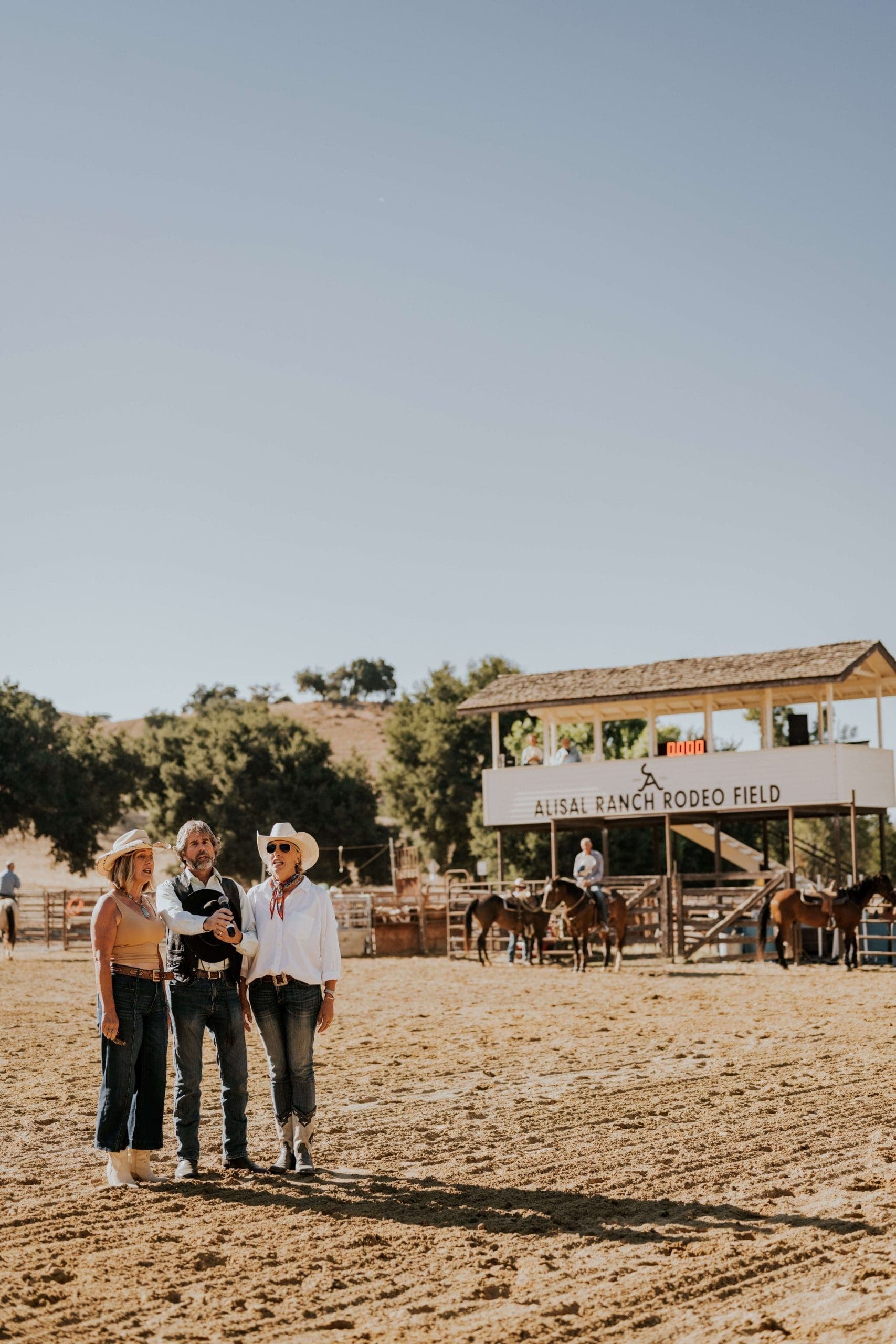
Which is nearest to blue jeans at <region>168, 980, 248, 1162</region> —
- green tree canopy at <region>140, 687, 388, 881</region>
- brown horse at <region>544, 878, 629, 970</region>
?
brown horse at <region>544, 878, 629, 970</region>

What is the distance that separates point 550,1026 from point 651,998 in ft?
12.7

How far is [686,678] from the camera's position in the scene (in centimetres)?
3078

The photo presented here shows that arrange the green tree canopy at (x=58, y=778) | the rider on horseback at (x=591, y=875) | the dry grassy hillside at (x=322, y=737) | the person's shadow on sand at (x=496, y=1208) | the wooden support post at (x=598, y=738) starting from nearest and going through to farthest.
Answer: the person's shadow on sand at (x=496, y=1208) → the rider on horseback at (x=591, y=875) → the wooden support post at (x=598, y=738) → the green tree canopy at (x=58, y=778) → the dry grassy hillside at (x=322, y=737)

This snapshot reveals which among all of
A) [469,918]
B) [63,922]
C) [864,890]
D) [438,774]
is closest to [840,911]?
[864,890]

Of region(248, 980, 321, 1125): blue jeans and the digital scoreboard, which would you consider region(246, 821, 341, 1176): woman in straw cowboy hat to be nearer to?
region(248, 980, 321, 1125): blue jeans

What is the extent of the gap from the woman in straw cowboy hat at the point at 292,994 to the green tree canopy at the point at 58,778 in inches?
1803

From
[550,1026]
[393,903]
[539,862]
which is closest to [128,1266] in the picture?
[550,1026]

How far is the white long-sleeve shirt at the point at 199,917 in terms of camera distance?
739cm

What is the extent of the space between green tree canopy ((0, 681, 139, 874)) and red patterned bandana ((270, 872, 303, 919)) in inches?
1798

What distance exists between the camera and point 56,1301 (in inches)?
214

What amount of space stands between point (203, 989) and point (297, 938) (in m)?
0.58

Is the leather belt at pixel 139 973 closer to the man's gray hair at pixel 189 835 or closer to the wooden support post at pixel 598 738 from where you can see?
the man's gray hair at pixel 189 835

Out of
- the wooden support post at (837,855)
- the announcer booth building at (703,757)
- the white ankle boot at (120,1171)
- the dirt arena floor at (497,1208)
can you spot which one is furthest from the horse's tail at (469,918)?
the white ankle boot at (120,1171)

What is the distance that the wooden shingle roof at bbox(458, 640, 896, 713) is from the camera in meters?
29.0
